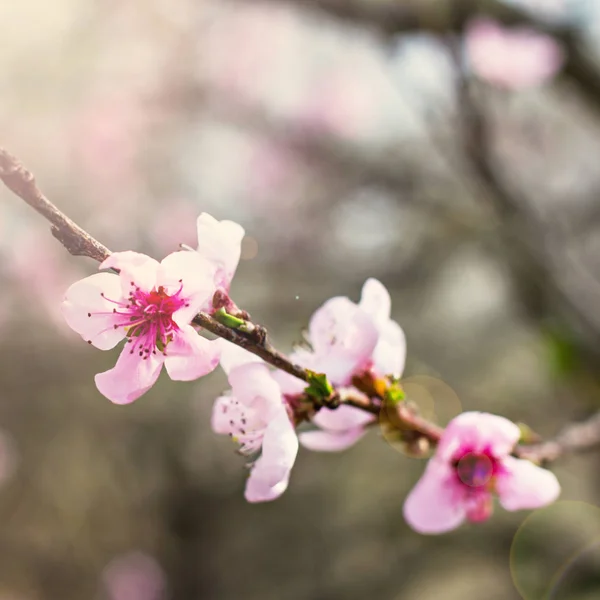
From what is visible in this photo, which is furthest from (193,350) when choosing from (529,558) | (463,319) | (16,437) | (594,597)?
(463,319)

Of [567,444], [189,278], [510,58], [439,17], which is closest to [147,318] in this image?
[189,278]

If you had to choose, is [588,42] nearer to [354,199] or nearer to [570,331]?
[570,331]

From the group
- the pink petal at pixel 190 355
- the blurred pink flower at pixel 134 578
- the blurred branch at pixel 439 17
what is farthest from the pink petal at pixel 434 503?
the blurred pink flower at pixel 134 578

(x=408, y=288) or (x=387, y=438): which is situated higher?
(x=387, y=438)

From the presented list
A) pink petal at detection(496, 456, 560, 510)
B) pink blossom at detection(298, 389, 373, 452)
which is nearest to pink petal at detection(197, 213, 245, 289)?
pink blossom at detection(298, 389, 373, 452)

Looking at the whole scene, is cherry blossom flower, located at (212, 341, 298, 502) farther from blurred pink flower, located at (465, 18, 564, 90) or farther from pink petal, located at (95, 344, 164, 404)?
blurred pink flower, located at (465, 18, 564, 90)
